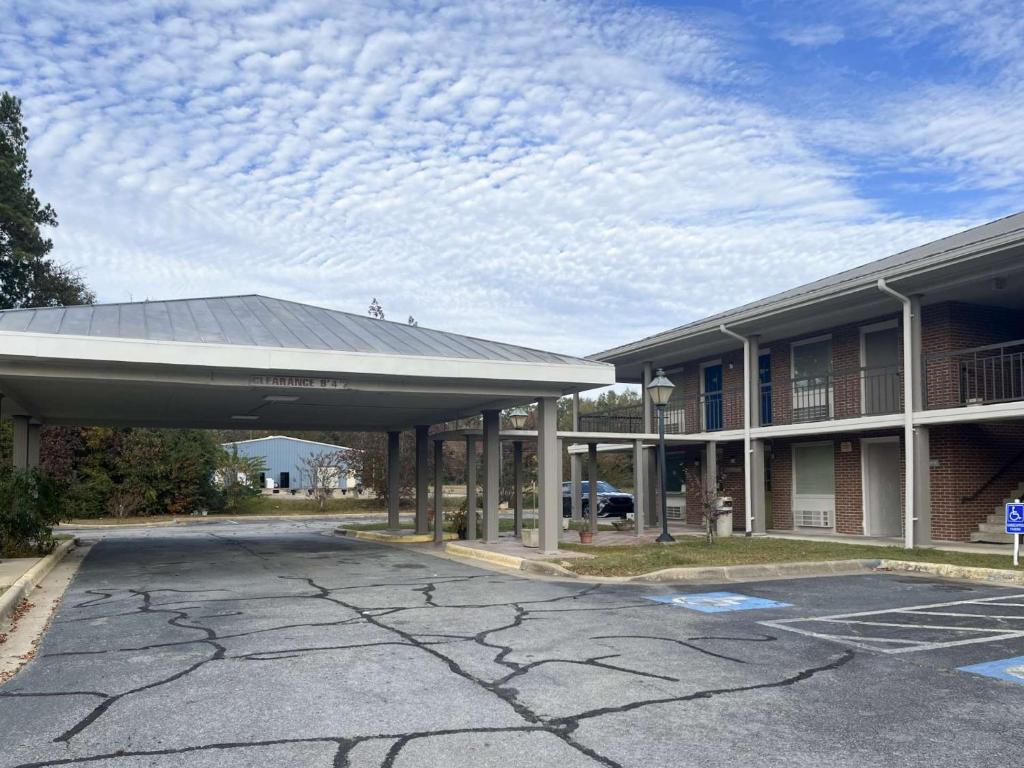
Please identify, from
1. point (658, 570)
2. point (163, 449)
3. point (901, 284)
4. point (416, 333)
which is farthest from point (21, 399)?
point (163, 449)

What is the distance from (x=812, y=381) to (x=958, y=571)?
8.96m

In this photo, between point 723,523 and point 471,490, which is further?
point 723,523

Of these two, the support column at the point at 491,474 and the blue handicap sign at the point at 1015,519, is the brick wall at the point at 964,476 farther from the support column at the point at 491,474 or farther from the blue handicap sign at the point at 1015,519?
the support column at the point at 491,474

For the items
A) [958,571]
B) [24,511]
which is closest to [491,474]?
[958,571]

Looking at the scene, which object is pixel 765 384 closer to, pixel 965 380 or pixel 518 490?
pixel 965 380

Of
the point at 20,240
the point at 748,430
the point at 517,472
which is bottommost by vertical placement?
the point at 517,472

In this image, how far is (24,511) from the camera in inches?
645

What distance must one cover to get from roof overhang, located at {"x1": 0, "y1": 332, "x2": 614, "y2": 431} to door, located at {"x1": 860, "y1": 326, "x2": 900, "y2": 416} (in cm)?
744

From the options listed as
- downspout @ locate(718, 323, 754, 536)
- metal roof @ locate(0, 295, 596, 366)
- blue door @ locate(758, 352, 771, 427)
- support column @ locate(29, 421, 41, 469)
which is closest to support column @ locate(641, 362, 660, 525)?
blue door @ locate(758, 352, 771, 427)

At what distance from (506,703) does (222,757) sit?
2003 millimetres

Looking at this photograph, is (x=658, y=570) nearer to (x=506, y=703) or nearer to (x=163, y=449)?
(x=506, y=703)

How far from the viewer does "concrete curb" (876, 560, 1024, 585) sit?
1316 cm

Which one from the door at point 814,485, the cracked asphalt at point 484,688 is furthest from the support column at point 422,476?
the cracked asphalt at point 484,688

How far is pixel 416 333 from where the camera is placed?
Result: 17438 millimetres
